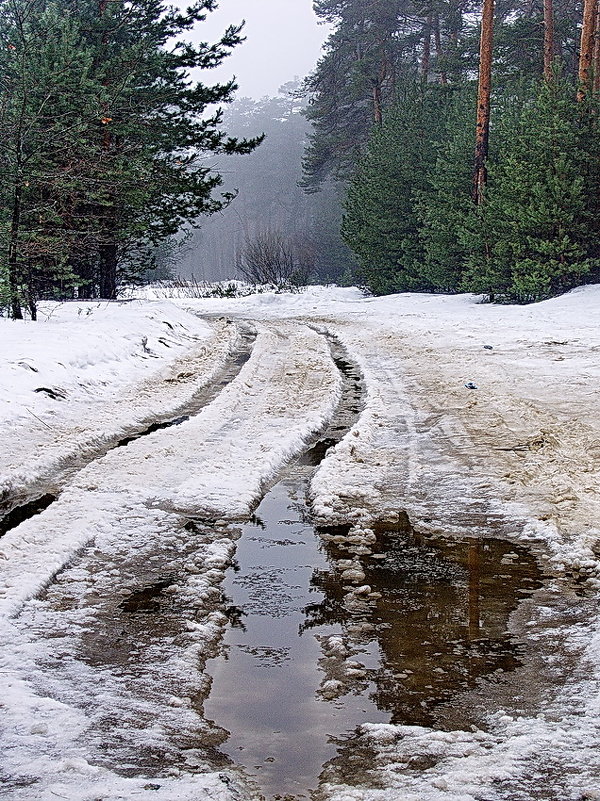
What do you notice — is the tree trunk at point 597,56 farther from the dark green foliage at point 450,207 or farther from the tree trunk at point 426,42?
the tree trunk at point 426,42

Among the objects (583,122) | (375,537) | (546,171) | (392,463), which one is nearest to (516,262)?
(546,171)

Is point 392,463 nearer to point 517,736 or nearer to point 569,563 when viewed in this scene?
point 569,563

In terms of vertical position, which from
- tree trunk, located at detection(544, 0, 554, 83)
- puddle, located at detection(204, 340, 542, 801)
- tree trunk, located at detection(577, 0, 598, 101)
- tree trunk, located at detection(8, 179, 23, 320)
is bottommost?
puddle, located at detection(204, 340, 542, 801)

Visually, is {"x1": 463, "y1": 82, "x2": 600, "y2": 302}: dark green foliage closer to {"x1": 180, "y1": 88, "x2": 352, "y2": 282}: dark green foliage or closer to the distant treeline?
→ the distant treeline

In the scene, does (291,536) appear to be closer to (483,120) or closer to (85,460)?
(85,460)

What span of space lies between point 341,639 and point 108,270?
1685cm

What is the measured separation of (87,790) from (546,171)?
15.5m

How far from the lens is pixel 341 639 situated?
274cm

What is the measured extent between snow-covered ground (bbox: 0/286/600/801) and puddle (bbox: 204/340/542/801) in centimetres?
10

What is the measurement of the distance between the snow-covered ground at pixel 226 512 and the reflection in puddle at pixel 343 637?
11 cm

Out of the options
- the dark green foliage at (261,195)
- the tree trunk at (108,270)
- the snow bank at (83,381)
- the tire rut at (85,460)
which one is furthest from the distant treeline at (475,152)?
the dark green foliage at (261,195)

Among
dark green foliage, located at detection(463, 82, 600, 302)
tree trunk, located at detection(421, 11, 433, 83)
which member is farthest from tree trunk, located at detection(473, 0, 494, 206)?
tree trunk, located at detection(421, 11, 433, 83)

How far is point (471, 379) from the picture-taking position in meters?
8.05

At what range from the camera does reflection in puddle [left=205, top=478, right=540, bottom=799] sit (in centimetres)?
219
